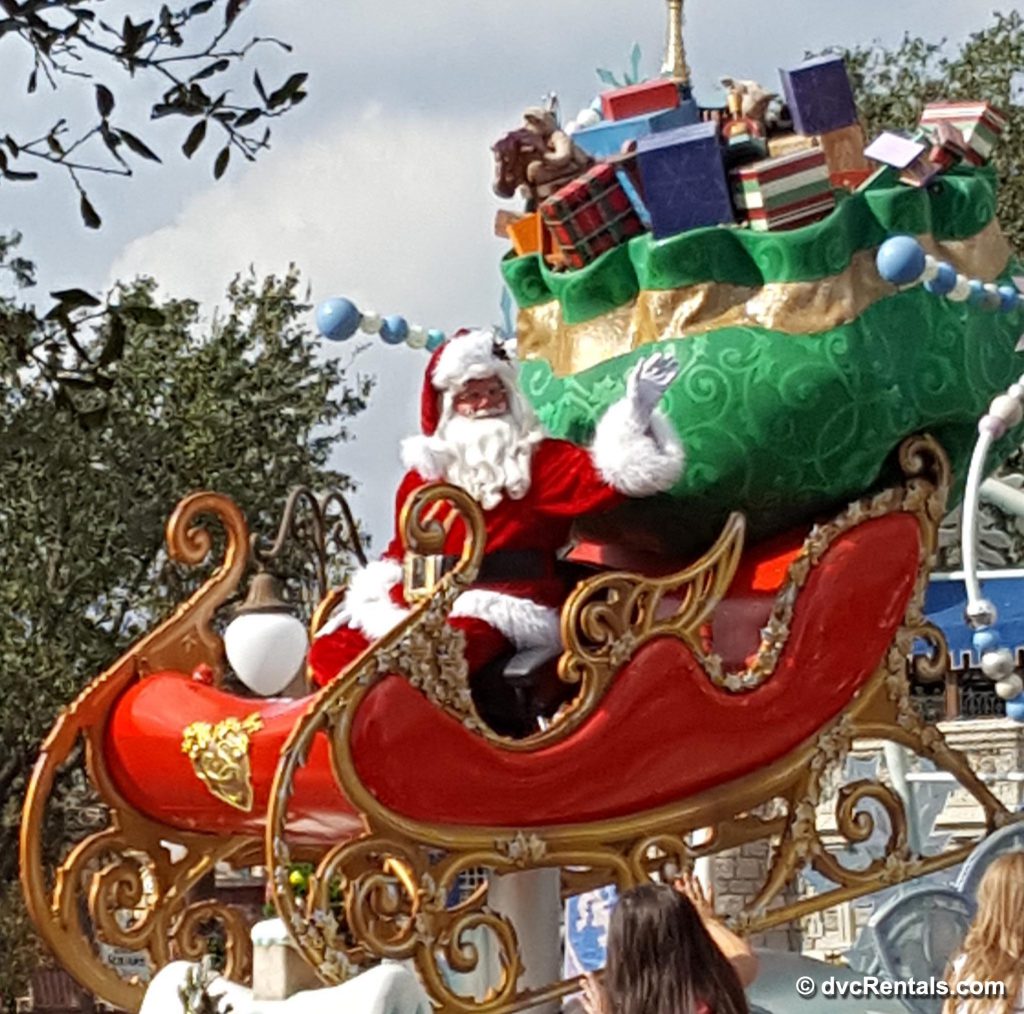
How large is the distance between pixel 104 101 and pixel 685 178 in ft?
10.4

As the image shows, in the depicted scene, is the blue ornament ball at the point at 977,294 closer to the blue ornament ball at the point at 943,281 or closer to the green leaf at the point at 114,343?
the blue ornament ball at the point at 943,281

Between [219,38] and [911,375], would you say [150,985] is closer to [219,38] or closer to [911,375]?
[911,375]

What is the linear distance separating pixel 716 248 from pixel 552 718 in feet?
4.76

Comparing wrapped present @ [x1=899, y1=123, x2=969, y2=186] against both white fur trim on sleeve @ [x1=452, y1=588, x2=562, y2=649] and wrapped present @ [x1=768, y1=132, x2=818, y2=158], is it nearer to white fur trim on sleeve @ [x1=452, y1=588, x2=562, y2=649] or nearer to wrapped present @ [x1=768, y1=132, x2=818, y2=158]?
wrapped present @ [x1=768, y1=132, x2=818, y2=158]

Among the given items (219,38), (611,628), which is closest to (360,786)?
(611,628)

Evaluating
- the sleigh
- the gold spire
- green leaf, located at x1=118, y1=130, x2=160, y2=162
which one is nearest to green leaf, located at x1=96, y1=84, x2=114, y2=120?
green leaf, located at x1=118, y1=130, x2=160, y2=162

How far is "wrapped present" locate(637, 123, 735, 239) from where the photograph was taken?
765 cm

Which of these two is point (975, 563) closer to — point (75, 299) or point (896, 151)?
point (896, 151)

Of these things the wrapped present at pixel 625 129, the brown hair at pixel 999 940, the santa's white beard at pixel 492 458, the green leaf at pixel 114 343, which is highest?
the wrapped present at pixel 625 129

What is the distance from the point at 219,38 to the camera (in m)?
4.88

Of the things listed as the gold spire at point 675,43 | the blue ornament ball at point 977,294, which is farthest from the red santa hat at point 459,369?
the gold spire at point 675,43

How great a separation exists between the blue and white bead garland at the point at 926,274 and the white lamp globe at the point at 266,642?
2.00 m

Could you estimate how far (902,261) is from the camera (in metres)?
7.44

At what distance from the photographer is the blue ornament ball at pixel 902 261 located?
744cm
